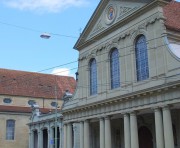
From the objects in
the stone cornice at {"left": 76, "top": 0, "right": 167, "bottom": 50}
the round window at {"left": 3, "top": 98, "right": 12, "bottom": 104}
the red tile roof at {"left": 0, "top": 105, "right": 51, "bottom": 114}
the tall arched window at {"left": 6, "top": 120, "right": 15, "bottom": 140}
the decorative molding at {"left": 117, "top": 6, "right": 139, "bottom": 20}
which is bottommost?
the tall arched window at {"left": 6, "top": 120, "right": 15, "bottom": 140}

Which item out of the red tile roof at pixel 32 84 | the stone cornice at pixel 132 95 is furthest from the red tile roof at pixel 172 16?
the red tile roof at pixel 32 84

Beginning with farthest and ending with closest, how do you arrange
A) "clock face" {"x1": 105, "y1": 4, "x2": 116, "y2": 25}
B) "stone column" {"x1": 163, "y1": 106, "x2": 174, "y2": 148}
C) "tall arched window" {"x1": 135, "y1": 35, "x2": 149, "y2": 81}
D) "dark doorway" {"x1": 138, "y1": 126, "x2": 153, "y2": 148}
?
"clock face" {"x1": 105, "y1": 4, "x2": 116, "y2": 25} < "dark doorway" {"x1": 138, "y1": 126, "x2": 153, "y2": 148} < "tall arched window" {"x1": 135, "y1": 35, "x2": 149, "y2": 81} < "stone column" {"x1": 163, "y1": 106, "x2": 174, "y2": 148}

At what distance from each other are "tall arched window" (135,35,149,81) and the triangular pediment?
98.0 inches

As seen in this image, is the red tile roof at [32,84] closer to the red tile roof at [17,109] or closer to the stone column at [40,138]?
the red tile roof at [17,109]

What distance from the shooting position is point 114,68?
29891mm

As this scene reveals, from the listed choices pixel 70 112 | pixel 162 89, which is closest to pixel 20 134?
pixel 70 112

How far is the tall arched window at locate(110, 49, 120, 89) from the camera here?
95.9 feet

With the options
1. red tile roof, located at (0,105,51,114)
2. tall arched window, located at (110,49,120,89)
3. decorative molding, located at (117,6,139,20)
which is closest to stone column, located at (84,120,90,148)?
tall arched window, located at (110,49,120,89)

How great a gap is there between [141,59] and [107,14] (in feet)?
20.4

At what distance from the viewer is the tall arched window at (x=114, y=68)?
95.9ft

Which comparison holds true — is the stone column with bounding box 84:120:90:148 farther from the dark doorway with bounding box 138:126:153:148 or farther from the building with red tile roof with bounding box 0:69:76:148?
the building with red tile roof with bounding box 0:69:76:148

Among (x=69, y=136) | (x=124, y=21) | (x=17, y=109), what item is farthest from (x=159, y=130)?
(x=17, y=109)

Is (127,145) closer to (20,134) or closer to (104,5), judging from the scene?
(104,5)

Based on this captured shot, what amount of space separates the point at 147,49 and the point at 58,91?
112 ft
